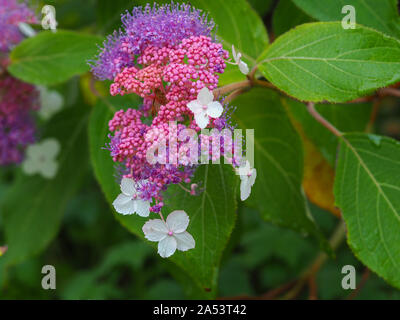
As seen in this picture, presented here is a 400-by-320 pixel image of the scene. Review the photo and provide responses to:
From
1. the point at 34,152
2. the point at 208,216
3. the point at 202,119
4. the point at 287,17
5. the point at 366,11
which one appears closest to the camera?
the point at 202,119

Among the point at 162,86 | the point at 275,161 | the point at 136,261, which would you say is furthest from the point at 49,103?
the point at 162,86

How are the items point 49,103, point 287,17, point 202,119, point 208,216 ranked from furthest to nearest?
point 49,103
point 287,17
point 208,216
point 202,119

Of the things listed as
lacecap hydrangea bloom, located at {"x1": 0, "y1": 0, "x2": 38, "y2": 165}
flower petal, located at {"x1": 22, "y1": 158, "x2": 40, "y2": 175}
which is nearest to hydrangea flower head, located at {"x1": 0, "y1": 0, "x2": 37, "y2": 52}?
lacecap hydrangea bloom, located at {"x1": 0, "y1": 0, "x2": 38, "y2": 165}

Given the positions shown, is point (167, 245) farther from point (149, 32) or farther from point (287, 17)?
point (287, 17)

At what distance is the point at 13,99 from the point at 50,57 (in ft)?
0.49

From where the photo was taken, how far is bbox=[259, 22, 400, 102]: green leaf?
0.60 m

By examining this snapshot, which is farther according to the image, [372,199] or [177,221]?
[372,199]

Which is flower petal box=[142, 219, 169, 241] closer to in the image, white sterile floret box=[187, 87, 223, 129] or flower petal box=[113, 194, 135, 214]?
flower petal box=[113, 194, 135, 214]

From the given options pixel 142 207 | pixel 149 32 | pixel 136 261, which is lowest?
pixel 136 261

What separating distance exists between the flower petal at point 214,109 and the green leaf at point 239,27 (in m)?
0.22

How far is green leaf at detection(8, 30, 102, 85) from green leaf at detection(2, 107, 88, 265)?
284 mm

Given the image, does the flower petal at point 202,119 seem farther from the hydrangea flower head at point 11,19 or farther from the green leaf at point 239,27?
the hydrangea flower head at point 11,19

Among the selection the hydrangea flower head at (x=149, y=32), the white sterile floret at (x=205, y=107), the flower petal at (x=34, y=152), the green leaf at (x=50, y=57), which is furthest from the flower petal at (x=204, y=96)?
the flower petal at (x=34, y=152)

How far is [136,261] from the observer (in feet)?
4.23
